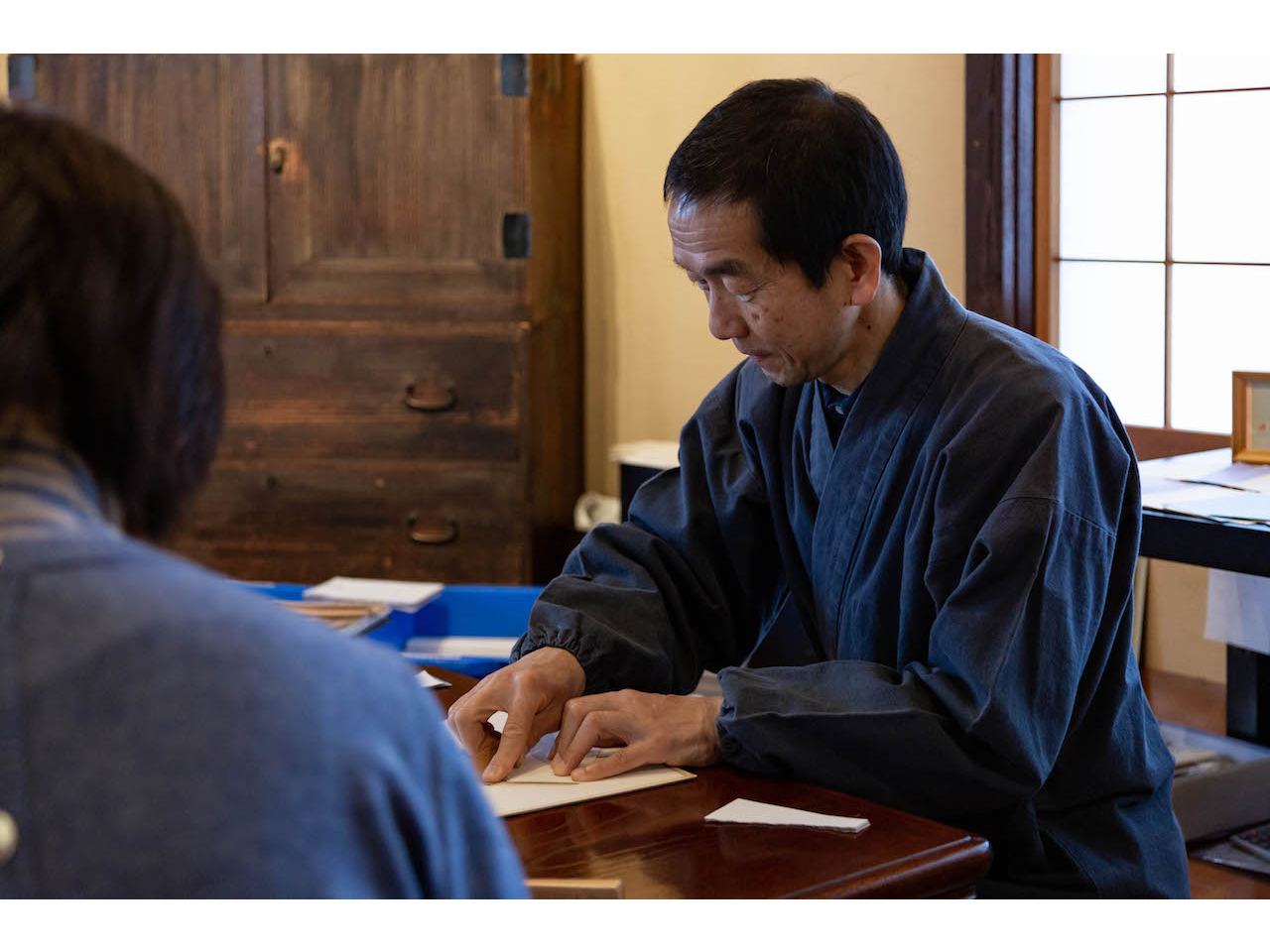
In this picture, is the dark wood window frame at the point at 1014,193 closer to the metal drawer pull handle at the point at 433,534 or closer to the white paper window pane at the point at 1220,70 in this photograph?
the white paper window pane at the point at 1220,70

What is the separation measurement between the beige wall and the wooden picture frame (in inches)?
49.9

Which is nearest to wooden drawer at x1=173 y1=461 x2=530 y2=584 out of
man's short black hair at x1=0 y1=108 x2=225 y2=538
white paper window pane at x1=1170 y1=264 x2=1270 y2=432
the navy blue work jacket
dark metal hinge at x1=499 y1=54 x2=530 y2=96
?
dark metal hinge at x1=499 y1=54 x2=530 y2=96

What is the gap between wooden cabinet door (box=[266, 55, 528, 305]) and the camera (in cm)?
320

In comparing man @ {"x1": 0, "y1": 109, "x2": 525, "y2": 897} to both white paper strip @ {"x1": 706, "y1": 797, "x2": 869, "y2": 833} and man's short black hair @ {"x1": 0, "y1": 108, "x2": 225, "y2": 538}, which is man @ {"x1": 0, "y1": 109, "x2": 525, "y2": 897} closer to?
man's short black hair @ {"x1": 0, "y1": 108, "x2": 225, "y2": 538}

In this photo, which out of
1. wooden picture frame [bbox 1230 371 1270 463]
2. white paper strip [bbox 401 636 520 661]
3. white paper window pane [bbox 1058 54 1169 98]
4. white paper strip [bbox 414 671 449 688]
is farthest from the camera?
white paper window pane [bbox 1058 54 1169 98]

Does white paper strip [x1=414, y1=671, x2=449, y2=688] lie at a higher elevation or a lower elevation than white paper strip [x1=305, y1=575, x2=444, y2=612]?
higher

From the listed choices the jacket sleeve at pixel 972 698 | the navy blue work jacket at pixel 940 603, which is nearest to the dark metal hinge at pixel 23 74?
the navy blue work jacket at pixel 940 603

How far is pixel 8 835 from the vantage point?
1.82 feet

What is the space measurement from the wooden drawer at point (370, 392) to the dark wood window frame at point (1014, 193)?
3.36 feet

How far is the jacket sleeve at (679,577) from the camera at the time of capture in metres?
1.44

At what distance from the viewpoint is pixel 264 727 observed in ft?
1.79

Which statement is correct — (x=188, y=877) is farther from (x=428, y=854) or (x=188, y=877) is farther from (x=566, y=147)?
(x=566, y=147)

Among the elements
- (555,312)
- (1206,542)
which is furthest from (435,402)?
(1206,542)

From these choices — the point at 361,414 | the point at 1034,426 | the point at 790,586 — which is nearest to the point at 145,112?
the point at 361,414
